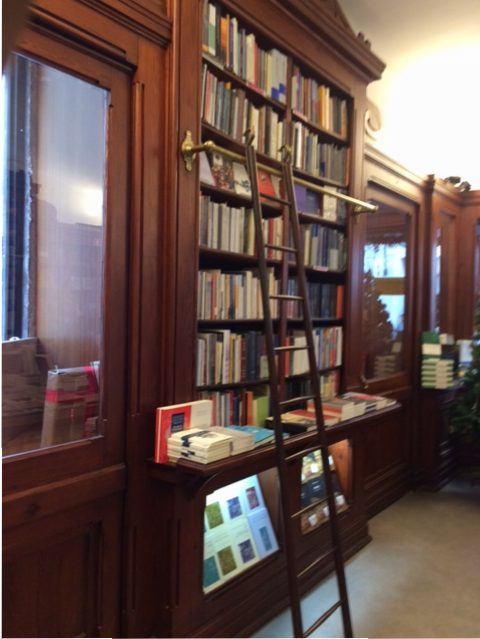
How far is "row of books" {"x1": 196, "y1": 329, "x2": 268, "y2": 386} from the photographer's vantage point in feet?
7.74

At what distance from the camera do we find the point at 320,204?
126 inches

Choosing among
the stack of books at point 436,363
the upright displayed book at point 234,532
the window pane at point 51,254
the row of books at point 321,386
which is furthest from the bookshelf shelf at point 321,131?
the stack of books at point 436,363

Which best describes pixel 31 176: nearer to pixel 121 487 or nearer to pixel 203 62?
pixel 203 62

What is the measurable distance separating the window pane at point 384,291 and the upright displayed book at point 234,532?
5.28 ft

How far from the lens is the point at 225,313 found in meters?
2.46

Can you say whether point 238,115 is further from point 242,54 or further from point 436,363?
point 436,363

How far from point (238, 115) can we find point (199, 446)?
1.53 m

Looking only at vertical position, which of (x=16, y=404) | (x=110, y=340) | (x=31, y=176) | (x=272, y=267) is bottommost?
(x=16, y=404)

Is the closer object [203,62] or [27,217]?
[27,217]

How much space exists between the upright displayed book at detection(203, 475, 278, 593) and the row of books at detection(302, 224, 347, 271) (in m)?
1.28

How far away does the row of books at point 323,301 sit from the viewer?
3002 mm

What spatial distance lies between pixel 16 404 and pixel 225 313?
1.01 m

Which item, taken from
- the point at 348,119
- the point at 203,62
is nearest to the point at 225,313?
the point at 203,62

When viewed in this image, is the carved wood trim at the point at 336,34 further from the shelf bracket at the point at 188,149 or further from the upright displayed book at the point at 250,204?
the shelf bracket at the point at 188,149
